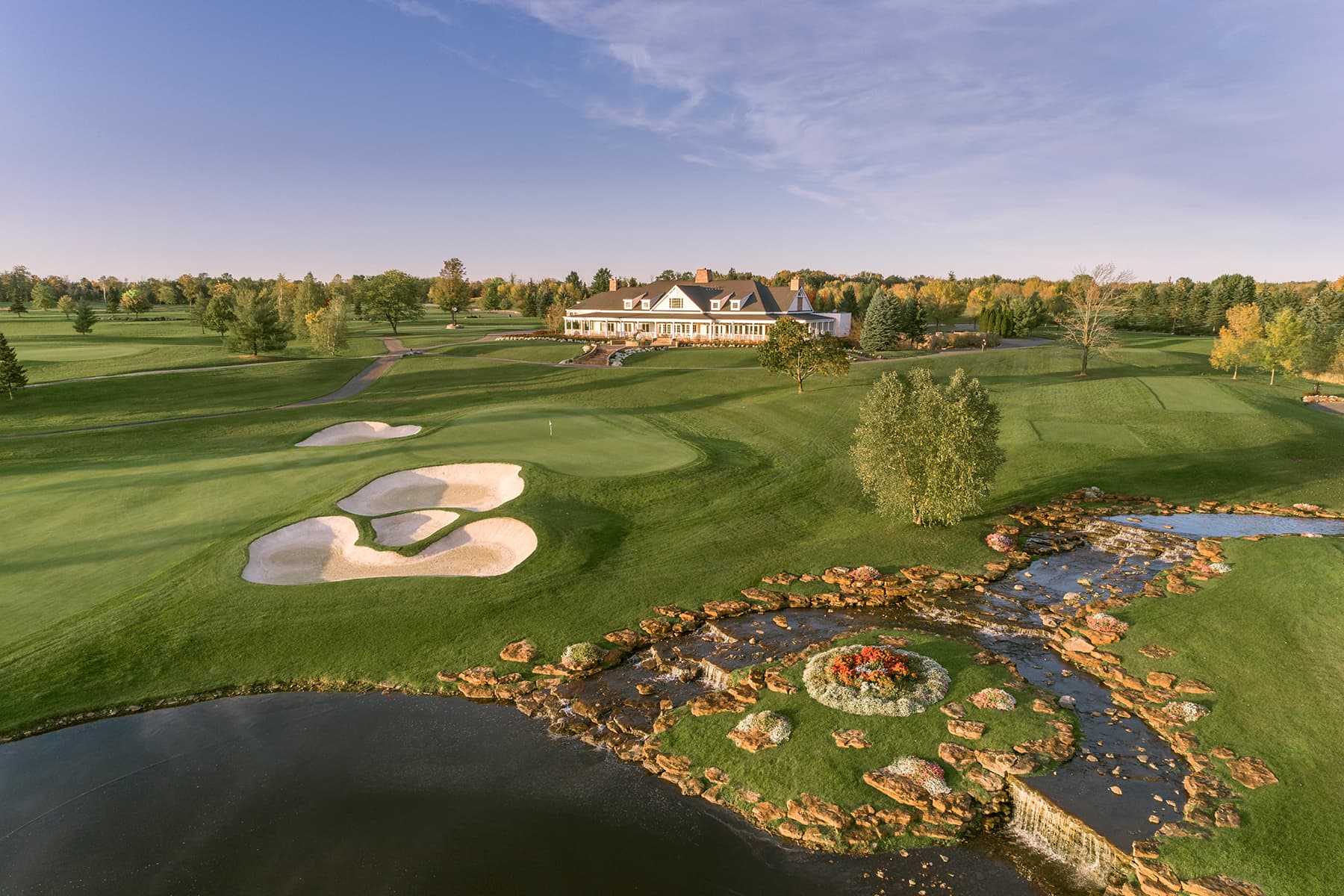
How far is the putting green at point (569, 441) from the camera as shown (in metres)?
35.6

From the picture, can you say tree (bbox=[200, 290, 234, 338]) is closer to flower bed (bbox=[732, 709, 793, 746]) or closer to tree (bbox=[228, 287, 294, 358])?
tree (bbox=[228, 287, 294, 358])

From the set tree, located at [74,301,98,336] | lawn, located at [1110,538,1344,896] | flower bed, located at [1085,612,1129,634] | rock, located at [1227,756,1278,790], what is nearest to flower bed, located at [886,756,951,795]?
lawn, located at [1110,538,1344,896]

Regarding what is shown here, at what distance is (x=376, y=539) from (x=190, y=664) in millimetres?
8161

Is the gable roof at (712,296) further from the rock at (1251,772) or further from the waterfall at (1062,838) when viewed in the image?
the waterfall at (1062,838)

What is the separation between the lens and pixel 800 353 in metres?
57.6

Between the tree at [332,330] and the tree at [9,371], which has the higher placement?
the tree at [332,330]

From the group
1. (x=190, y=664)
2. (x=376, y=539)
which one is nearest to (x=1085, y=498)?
(x=376, y=539)

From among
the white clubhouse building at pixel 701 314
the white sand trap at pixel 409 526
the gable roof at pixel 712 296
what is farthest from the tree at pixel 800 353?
the white sand trap at pixel 409 526

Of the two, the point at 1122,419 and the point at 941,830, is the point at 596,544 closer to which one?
the point at 941,830

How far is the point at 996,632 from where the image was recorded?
21688 millimetres

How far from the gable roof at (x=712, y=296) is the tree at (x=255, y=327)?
42.2 meters

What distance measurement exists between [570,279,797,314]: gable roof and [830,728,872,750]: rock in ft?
263

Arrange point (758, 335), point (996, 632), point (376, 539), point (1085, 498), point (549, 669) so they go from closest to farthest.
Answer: point (549, 669)
point (996, 632)
point (376, 539)
point (1085, 498)
point (758, 335)

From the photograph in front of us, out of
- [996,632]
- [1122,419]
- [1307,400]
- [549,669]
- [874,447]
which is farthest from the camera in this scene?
[1307,400]
